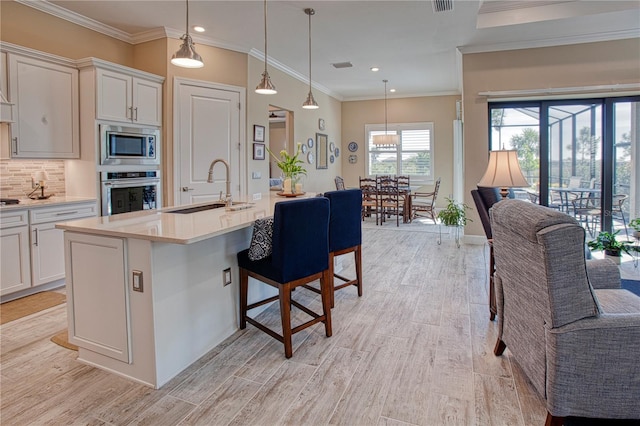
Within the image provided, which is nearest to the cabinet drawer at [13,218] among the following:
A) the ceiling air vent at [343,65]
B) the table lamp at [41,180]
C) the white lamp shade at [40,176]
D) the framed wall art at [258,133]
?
the table lamp at [41,180]

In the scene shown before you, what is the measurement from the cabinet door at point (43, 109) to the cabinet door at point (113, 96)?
0.27 m

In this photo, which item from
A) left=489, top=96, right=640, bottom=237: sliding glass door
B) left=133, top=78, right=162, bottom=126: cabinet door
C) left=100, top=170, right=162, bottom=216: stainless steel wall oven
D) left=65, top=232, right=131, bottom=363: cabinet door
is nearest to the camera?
left=65, top=232, right=131, bottom=363: cabinet door

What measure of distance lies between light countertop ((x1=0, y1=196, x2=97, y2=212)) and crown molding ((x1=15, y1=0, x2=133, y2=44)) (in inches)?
75.3

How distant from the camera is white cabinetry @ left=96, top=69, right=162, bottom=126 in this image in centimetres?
401

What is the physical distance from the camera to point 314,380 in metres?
2.19

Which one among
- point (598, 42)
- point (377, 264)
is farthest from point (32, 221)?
point (598, 42)

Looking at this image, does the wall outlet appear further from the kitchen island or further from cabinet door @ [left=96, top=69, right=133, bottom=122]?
cabinet door @ [left=96, top=69, right=133, bottom=122]

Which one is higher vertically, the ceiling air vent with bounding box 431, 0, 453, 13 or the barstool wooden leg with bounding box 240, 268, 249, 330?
the ceiling air vent with bounding box 431, 0, 453, 13

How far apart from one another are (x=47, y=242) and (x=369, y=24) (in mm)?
4255

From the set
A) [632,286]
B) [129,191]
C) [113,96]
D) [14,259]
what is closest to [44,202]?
[14,259]

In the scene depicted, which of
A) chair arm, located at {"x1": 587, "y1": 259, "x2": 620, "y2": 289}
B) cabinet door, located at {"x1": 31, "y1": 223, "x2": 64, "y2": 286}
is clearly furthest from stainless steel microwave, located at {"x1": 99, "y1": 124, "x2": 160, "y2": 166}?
chair arm, located at {"x1": 587, "y1": 259, "x2": 620, "y2": 289}

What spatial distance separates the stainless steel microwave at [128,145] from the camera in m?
4.08

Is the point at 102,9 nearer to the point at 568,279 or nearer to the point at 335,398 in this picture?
the point at 335,398

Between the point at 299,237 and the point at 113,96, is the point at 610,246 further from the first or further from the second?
the point at 113,96
